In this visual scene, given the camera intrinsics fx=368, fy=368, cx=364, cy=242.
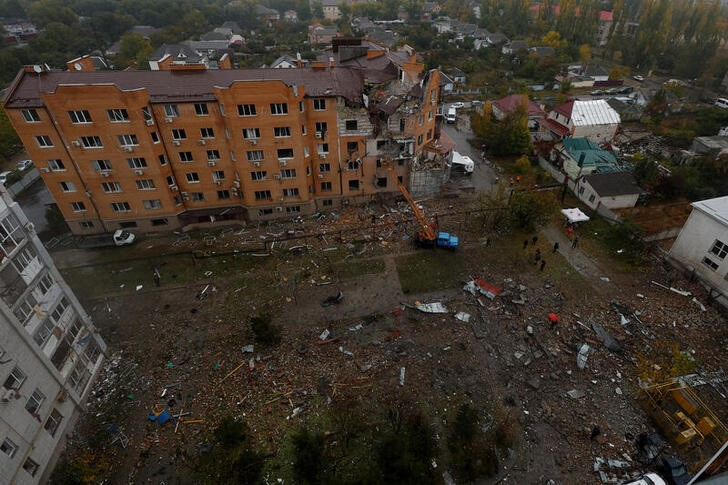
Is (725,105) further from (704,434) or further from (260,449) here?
(260,449)

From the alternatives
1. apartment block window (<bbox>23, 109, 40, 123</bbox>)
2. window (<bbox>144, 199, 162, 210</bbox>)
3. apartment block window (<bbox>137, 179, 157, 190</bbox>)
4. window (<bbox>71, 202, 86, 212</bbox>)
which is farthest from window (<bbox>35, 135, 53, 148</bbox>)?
window (<bbox>144, 199, 162, 210</bbox>)

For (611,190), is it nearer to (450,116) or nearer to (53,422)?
(450,116)

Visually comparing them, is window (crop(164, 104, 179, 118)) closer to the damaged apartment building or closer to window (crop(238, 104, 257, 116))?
the damaged apartment building

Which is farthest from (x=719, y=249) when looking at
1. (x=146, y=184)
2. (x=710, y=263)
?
(x=146, y=184)

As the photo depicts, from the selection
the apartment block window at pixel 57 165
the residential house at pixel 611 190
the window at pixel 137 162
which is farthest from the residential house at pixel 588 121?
the apartment block window at pixel 57 165

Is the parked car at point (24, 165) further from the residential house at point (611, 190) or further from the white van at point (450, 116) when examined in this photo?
the residential house at point (611, 190)
